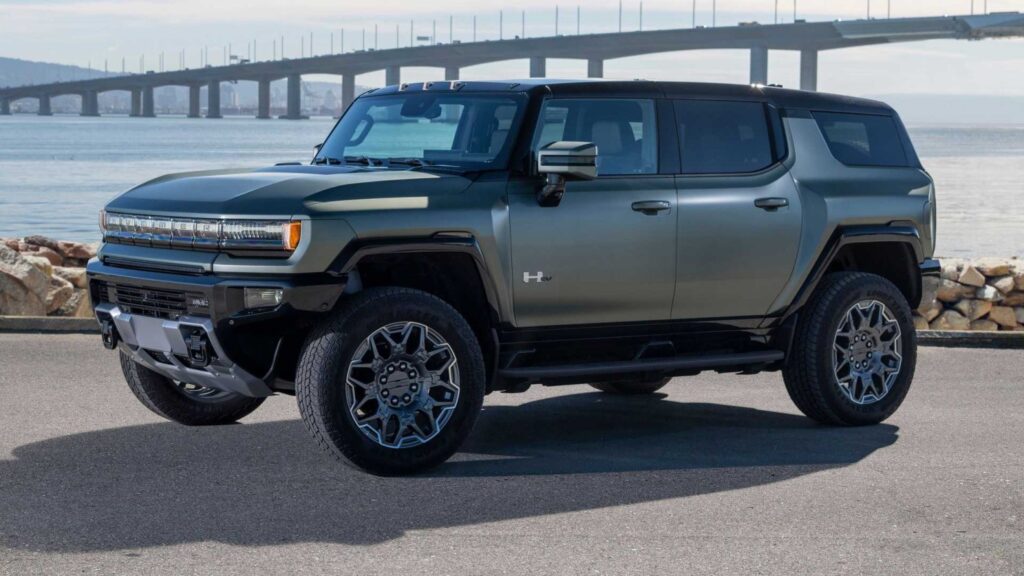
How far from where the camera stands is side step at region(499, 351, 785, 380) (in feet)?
25.0

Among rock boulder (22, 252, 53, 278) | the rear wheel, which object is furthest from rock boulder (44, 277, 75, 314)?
the rear wheel

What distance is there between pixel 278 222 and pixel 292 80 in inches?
5394

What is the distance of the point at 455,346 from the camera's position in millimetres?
7172

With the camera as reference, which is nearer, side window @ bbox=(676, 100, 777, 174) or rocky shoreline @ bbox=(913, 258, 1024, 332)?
side window @ bbox=(676, 100, 777, 174)

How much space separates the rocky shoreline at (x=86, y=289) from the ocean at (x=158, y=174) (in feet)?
54.0

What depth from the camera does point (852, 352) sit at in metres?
8.73

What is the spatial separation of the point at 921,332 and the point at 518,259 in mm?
6038

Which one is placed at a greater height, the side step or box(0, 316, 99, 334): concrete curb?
the side step

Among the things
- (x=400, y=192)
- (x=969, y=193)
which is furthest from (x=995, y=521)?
(x=969, y=193)

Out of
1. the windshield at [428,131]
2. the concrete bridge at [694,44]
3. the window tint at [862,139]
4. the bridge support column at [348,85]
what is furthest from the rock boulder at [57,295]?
the bridge support column at [348,85]

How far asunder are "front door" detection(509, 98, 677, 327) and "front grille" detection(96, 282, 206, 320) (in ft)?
4.93

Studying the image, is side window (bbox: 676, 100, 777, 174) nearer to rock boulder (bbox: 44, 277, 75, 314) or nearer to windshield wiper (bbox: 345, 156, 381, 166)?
windshield wiper (bbox: 345, 156, 381, 166)

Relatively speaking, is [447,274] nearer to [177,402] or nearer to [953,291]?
[177,402]

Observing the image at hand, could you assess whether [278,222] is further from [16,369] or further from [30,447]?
[16,369]
